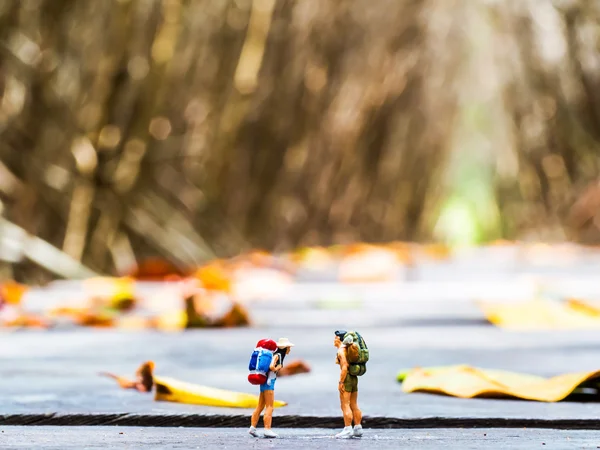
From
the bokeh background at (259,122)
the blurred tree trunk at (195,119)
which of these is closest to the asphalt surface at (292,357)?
the bokeh background at (259,122)

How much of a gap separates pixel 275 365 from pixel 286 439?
0.14 m

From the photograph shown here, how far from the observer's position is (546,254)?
12172 mm

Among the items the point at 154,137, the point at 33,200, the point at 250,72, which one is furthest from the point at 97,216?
the point at 250,72

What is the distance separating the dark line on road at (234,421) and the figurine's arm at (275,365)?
0.91 feet

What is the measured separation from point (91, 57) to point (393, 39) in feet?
28.1

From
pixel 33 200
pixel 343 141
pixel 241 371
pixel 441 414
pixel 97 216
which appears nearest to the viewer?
pixel 441 414

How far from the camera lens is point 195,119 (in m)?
8.23

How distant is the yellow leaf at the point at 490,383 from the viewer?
1999 mm

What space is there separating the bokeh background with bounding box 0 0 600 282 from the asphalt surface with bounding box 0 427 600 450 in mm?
3191

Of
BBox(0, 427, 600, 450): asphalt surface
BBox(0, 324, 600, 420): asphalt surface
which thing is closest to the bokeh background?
BBox(0, 324, 600, 420): asphalt surface

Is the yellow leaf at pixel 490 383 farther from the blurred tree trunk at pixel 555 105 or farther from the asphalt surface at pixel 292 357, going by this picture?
the blurred tree trunk at pixel 555 105

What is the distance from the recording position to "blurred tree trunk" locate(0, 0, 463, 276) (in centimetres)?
541

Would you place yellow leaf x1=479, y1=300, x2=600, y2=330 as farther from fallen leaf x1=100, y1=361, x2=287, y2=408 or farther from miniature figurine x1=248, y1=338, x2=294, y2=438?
miniature figurine x1=248, y1=338, x2=294, y2=438

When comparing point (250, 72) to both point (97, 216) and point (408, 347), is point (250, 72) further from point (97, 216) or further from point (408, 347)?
point (408, 347)
